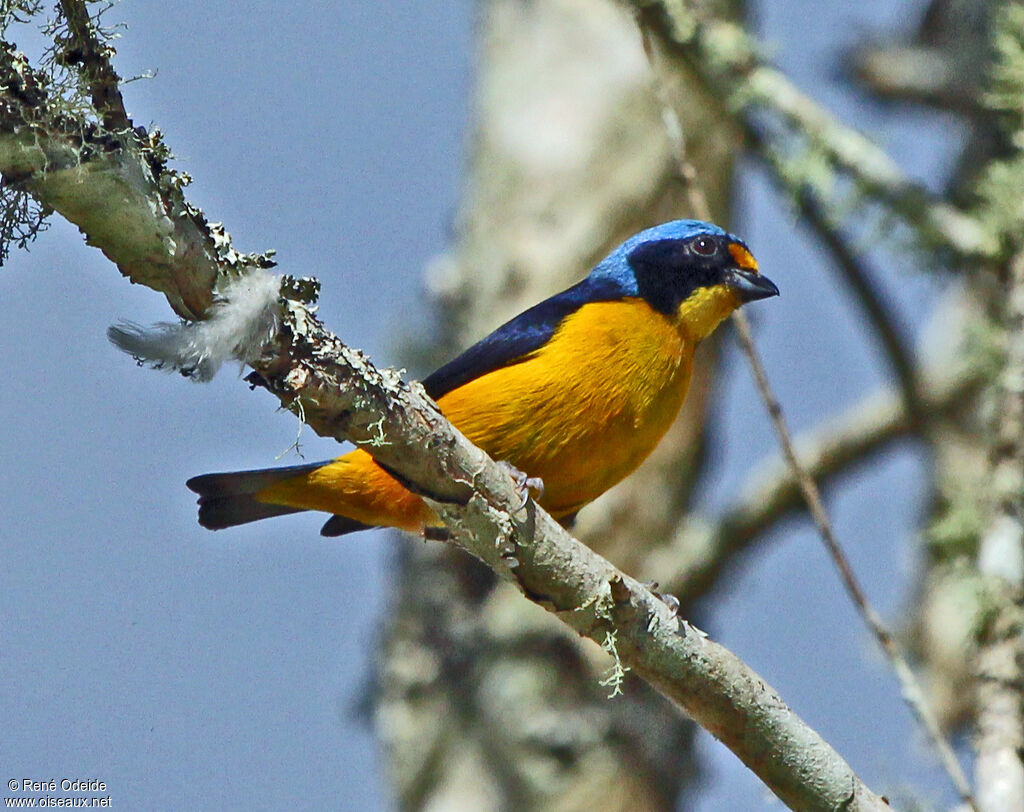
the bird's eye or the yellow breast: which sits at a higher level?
the bird's eye

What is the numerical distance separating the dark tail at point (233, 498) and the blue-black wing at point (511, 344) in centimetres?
61

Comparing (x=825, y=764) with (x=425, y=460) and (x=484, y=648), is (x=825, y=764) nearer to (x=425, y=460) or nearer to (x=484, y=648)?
(x=425, y=460)

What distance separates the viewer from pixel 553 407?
13.9ft

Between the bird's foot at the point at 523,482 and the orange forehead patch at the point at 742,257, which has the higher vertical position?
the orange forehead patch at the point at 742,257

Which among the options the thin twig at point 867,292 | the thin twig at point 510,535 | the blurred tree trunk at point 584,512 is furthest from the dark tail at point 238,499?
the thin twig at point 867,292

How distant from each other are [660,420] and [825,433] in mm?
3677

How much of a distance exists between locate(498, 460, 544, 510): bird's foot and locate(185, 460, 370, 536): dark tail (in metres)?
0.73

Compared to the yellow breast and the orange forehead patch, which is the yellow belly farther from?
the orange forehead patch

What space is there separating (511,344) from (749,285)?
1110 mm

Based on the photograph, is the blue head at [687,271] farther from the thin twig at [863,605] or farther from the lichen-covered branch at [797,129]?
the lichen-covered branch at [797,129]

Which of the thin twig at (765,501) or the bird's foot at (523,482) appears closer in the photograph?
the bird's foot at (523,482)

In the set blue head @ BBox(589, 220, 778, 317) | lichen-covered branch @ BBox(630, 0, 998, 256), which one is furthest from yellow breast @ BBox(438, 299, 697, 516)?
lichen-covered branch @ BBox(630, 0, 998, 256)

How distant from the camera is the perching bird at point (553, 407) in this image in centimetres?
420

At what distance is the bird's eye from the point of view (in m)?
5.13
